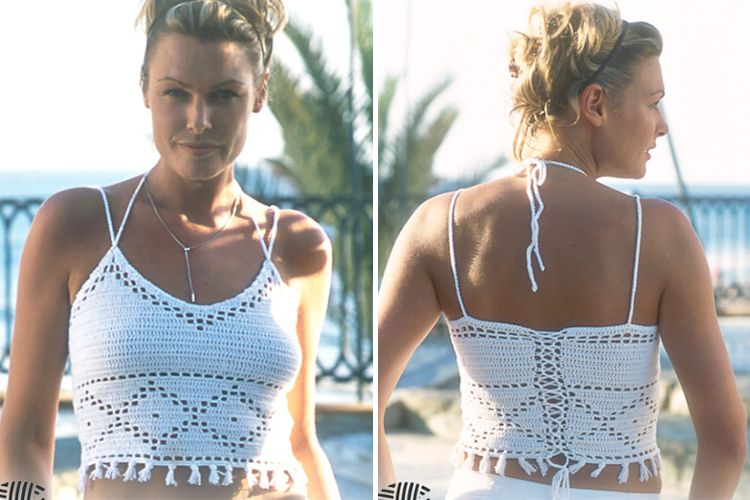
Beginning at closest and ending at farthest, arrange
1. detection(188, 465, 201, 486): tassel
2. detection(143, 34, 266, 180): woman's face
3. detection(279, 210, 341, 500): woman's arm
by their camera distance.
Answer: detection(188, 465, 201, 486): tassel, detection(143, 34, 266, 180): woman's face, detection(279, 210, 341, 500): woman's arm

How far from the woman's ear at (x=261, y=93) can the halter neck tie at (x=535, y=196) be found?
664 millimetres

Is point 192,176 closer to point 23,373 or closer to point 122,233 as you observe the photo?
point 122,233

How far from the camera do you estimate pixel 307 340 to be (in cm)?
241

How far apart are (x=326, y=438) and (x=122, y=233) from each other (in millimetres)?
823

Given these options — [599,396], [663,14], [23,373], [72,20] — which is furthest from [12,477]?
[663,14]

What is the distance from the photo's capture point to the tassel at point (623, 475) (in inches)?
82.0

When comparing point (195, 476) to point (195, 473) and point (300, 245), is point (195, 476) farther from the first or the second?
point (300, 245)

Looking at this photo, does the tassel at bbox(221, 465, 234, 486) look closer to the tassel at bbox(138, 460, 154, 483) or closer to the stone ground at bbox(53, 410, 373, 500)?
the tassel at bbox(138, 460, 154, 483)

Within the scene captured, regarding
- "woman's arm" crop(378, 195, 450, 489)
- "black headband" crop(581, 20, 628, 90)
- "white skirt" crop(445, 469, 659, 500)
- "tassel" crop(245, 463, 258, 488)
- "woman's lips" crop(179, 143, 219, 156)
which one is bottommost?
"tassel" crop(245, 463, 258, 488)

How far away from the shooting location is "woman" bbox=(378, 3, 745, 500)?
2.09m

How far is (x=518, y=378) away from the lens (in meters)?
2.12

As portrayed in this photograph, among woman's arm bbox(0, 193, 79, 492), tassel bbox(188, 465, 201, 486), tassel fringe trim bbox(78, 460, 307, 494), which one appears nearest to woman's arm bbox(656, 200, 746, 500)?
tassel fringe trim bbox(78, 460, 307, 494)

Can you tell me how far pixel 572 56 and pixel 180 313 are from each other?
1028 millimetres

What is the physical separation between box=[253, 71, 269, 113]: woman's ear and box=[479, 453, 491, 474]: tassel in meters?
0.99
